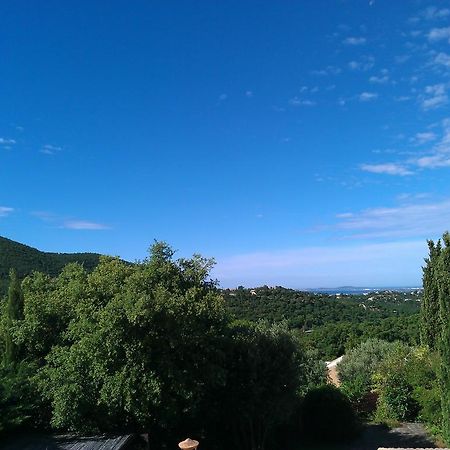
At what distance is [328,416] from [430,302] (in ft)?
25.5

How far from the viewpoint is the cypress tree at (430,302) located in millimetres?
20703

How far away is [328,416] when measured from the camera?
17.2 metres

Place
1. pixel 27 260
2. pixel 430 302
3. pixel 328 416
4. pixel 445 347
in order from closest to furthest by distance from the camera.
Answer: pixel 445 347, pixel 328 416, pixel 430 302, pixel 27 260

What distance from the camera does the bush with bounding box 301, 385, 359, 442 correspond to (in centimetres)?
1705

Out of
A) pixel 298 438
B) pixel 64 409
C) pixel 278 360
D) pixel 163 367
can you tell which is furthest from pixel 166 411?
pixel 298 438

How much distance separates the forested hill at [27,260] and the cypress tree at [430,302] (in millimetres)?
19788

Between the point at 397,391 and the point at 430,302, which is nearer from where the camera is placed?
the point at 397,391

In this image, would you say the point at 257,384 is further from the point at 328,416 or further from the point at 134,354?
the point at 328,416

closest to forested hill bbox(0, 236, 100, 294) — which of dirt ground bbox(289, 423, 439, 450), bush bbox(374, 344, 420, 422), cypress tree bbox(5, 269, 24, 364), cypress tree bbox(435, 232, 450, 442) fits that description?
cypress tree bbox(5, 269, 24, 364)

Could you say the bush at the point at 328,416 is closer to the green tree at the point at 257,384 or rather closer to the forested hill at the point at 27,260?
the green tree at the point at 257,384

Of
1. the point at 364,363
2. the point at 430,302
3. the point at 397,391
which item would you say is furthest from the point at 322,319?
the point at 397,391

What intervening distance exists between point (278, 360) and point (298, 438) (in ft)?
17.9

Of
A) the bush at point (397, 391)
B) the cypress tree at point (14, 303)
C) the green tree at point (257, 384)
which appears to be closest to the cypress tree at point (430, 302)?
the bush at point (397, 391)

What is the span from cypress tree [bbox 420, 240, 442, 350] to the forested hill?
64.9 feet
